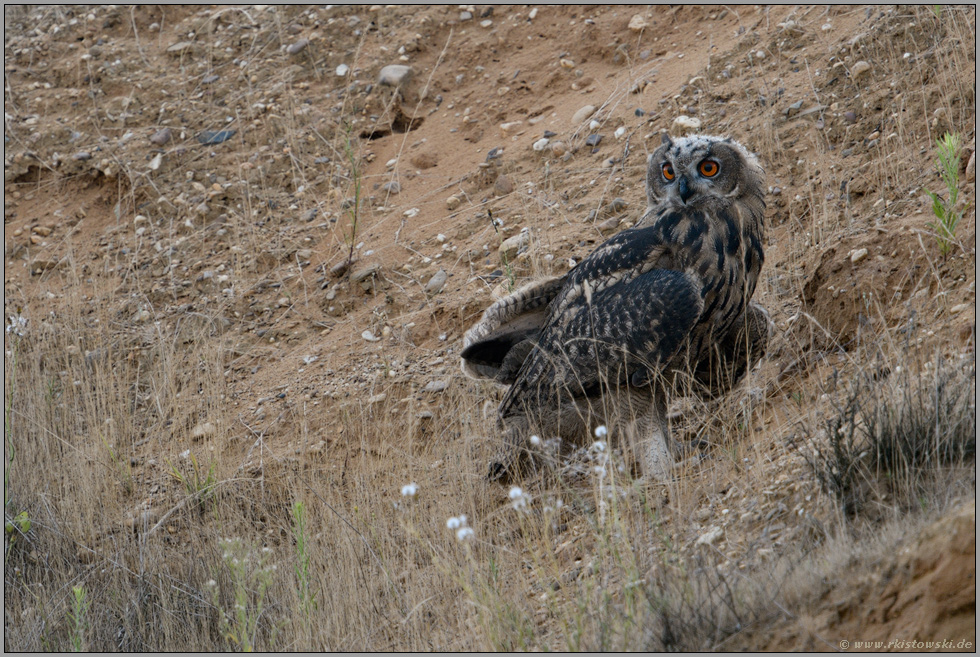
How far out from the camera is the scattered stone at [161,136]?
806cm

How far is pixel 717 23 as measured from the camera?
739 centimetres

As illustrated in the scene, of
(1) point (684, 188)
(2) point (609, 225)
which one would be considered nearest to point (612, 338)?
(1) point (684, 188)

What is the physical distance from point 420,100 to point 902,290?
4623mm

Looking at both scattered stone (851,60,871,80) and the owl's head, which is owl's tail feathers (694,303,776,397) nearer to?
the owl's head

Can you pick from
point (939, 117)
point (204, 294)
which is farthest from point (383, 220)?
point (939, 117)

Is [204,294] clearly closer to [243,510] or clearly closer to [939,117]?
[243,510]

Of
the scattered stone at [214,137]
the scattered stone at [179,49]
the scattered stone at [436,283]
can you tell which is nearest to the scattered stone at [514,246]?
the scattered stone at [436,283]

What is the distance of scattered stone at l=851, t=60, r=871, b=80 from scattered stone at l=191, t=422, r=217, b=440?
4839 mm

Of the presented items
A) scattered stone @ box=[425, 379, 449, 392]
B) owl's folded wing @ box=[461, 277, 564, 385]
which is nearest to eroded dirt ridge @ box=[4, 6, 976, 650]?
scattered stone @ box=[425, 379, 449, 392]

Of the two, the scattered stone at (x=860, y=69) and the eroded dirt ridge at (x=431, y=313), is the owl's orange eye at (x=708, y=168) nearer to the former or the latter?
the eroded dirt ridge at (x=431, y=313)

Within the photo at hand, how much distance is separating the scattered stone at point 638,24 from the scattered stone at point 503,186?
201 centimetres

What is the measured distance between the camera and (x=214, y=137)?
7.99 m

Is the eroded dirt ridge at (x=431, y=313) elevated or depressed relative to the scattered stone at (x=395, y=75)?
depressed

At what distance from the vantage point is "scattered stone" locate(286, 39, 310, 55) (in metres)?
8.53
